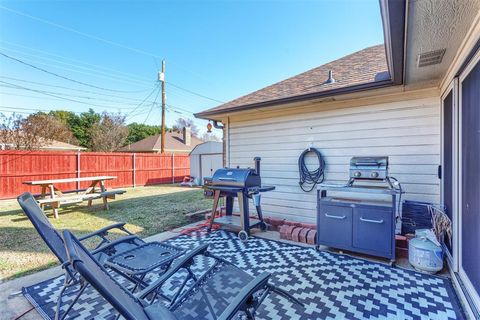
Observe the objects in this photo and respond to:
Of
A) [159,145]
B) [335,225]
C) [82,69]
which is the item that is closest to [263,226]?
[335,225]

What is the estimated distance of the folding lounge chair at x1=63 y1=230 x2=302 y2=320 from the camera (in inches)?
41.4

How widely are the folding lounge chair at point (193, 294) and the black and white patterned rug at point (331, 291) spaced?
1.65 ft

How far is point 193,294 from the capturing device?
1777mm

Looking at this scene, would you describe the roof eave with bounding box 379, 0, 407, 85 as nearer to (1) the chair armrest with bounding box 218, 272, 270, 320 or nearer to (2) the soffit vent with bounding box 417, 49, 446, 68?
(2) the soffit vent with bounding box 417, 49, 446, 68

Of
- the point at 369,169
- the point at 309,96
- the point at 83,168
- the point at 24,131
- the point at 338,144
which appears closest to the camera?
the point at 369,169

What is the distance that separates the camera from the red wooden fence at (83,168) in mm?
8594

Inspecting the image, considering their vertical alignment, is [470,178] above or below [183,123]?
below

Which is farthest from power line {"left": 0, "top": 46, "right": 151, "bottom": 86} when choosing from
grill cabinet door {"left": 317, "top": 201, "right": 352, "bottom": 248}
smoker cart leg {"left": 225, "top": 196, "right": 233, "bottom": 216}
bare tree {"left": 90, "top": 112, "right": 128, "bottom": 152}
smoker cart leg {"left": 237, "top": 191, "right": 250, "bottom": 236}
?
grill cabinet door {"left": 317, "top": 201, "right": 352, "bottom": 248}

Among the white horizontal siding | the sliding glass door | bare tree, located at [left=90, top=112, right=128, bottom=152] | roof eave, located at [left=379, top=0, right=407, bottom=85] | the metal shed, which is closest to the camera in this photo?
roof eave, located at [left=379, top=0, right=407, bottom=85]

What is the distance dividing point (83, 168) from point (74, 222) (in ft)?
20.3

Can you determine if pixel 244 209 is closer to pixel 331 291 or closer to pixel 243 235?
pixel 243 235

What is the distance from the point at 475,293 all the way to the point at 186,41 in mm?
13334

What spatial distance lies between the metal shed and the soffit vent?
34.9ft

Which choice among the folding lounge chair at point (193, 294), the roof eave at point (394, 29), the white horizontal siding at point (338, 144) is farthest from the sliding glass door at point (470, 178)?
the folding lounge chair at point (193, 294)
